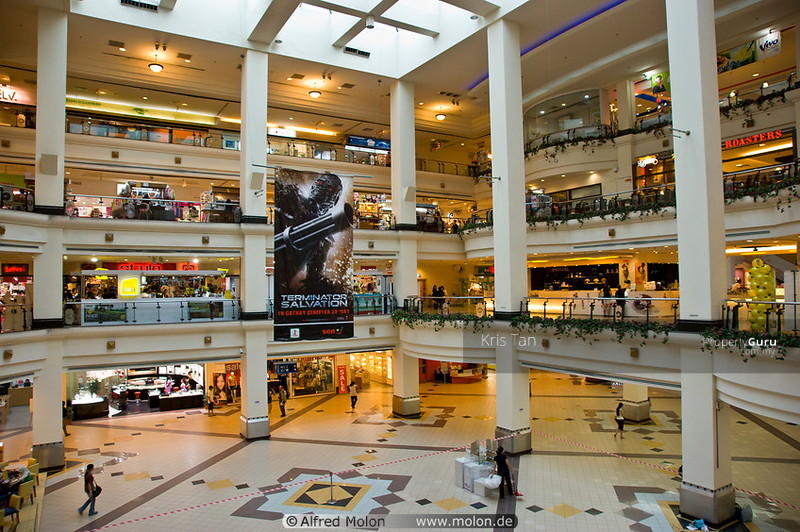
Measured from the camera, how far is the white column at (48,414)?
12.4m

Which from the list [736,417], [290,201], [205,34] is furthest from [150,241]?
[736,417]

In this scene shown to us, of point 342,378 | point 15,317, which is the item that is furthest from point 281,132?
point 15,317

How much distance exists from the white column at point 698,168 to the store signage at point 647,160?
24.4 feet

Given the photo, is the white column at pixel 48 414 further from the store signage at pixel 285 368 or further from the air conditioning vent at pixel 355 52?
the air conditioning vent at pixel 355 52

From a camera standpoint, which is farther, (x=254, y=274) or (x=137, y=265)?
(x=137, y=265)

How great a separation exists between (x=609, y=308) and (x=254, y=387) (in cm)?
1011

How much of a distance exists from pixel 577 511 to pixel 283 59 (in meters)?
14.9

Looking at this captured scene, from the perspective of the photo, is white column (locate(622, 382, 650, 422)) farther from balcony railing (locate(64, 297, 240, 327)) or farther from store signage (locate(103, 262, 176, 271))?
store signage (locate(103, 262, 176, 271))

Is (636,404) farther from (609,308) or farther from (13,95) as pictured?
(13,95)

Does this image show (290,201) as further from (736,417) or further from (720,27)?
(736,417)

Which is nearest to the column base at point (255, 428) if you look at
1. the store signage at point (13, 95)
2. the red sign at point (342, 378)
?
the red sign at point (342, 378)

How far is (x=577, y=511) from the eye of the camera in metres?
9.47

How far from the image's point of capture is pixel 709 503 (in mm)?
8828

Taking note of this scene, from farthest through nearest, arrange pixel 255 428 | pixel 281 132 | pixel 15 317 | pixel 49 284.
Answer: pixel 281 132 < pixel 255 428 < pixel 49 284 < pixel 15 317
